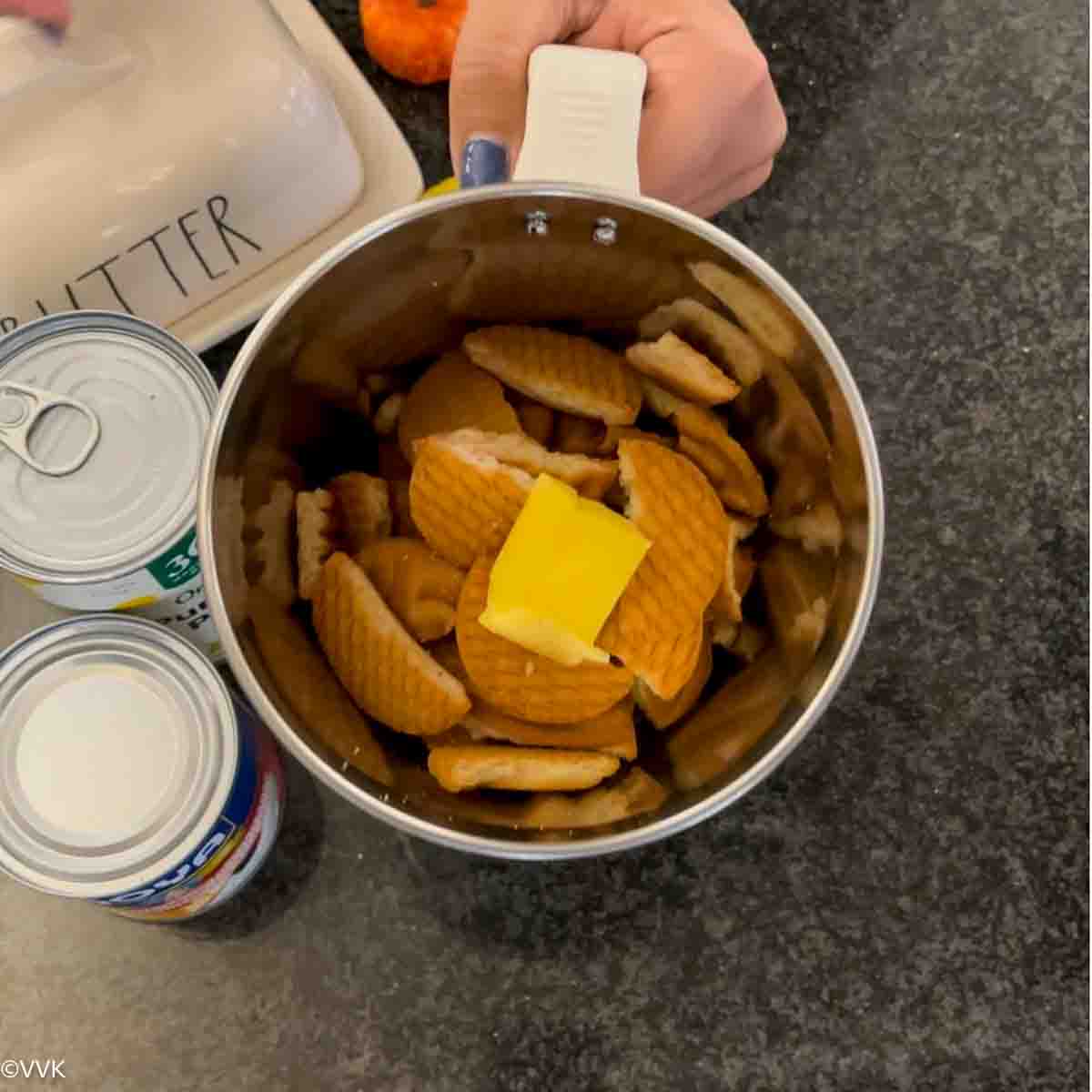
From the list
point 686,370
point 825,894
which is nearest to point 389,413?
point 686,370

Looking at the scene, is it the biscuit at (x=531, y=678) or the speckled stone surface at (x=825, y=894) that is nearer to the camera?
the biscuit at (x=531, y=678)

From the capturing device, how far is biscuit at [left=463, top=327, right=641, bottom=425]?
21.2 inches

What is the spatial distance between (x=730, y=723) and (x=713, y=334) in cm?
17

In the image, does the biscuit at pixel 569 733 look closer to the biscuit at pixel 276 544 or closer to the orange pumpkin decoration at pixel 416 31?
the biscuit at pixel 276 544

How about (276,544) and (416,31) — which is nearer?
(276,544)

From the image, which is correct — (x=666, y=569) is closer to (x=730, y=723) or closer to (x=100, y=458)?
(x=730, y=723)

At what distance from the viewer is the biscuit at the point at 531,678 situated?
1.61 feet

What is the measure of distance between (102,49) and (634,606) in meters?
0.36

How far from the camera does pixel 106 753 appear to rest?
0.50m

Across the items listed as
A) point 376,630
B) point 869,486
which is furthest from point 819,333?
point 376,630

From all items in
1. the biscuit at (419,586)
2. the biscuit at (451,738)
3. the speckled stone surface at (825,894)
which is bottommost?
the speckled stone surface at (825,894)

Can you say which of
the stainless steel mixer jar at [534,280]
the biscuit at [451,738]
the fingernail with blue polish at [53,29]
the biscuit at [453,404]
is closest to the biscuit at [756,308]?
the stainless steel mixer jar at [534,280]

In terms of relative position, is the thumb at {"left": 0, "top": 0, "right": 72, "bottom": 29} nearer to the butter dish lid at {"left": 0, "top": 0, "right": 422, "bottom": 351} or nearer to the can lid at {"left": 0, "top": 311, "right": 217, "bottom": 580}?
the butter dish lid at {"left": 0, "top": 0, "right": 422, "bottom": 351}

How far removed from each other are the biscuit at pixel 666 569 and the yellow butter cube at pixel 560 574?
1cm
